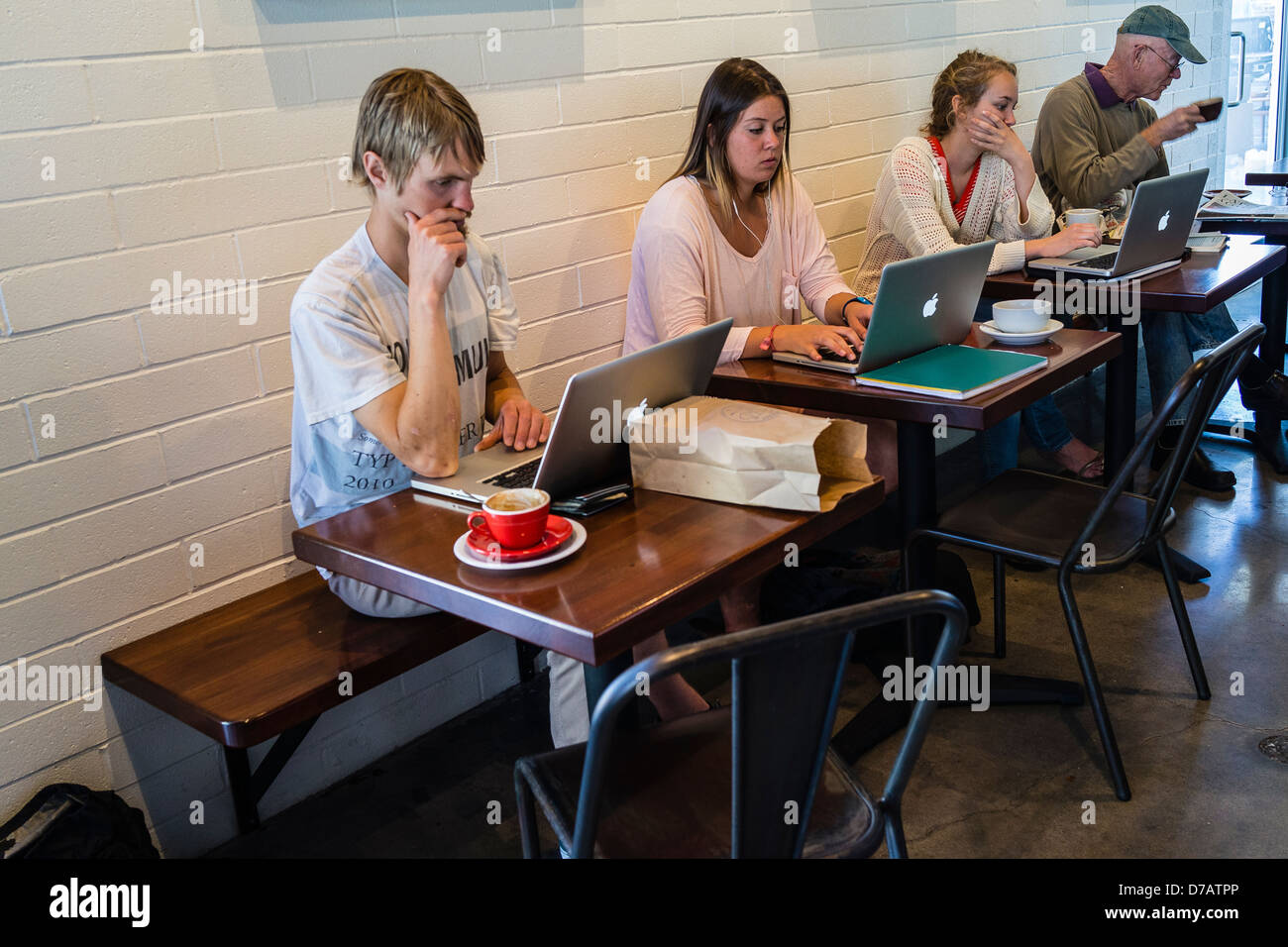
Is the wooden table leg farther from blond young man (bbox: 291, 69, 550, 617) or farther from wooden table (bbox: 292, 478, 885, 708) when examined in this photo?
blond young man (bbox: 291, 69, 550, 617)

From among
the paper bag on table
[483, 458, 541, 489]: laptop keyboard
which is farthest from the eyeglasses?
A: [483, 458, 541, 489]: laptop keyboard

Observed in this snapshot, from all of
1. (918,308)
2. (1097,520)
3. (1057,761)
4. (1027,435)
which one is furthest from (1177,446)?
(1027,435)

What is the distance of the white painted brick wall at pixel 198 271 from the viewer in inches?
72.2

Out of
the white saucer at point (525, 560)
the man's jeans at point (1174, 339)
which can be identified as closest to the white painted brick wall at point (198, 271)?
the white saucer at point (525, 560)

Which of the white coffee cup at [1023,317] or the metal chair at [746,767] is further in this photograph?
the white coffee cup at [1023,317]

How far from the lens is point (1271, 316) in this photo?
3.60 meters

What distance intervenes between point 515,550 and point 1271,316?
3.00 m

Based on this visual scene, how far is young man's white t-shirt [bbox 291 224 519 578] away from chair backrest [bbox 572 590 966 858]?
32.6 inches

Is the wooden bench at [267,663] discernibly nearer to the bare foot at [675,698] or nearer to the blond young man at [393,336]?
the blond young man at [393,336]

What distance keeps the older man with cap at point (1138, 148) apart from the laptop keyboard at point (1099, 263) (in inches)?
27.6

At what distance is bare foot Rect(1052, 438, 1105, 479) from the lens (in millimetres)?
3555

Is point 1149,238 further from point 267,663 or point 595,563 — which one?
point 267,663
